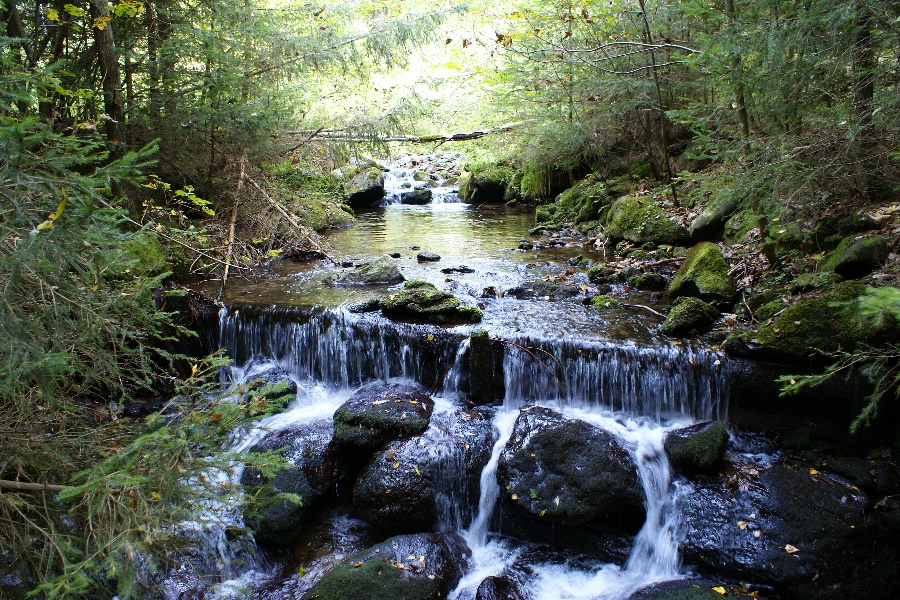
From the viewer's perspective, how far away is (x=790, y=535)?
438 cm

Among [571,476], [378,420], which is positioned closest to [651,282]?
[571,476]

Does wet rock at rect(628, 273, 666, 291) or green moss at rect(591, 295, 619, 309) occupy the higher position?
wet rock at rect(628, 273, 666, 291)

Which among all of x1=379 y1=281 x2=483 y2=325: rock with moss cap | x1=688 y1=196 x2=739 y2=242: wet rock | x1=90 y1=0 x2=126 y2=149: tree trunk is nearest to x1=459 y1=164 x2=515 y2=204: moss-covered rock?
x1=688 y1=196 x2=739 y2=242: wet rock

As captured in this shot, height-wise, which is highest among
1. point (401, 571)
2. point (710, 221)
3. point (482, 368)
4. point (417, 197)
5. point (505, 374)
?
Answer: point (417, 197)

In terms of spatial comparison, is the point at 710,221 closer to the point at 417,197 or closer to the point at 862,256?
the point at 862,256

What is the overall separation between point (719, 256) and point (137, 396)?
27.9 ft

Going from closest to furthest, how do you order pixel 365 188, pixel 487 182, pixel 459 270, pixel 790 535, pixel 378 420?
pixel 790 535
pixel 378 420
pixel 459 270
pixel 365 188
pixel 487 182

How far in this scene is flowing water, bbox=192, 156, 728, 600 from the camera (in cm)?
484

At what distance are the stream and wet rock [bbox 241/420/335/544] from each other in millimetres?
96

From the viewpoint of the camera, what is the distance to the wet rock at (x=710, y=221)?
8.76 m

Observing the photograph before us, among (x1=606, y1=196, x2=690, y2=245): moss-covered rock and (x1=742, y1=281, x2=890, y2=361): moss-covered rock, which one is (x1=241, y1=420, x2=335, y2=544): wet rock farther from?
(x1=606, y1=196, x2=690, y2=245): moss-covered rock

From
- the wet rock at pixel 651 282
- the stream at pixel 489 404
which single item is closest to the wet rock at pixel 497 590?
the stream at pixel 489 404

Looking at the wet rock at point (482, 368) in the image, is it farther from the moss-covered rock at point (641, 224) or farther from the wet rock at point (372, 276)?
the moss-covered rock at point (641, 224)

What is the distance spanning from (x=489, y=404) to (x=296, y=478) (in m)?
2.45
